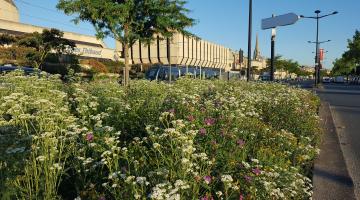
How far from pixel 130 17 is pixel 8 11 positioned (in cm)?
6045

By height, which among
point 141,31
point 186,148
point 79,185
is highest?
point 141,31

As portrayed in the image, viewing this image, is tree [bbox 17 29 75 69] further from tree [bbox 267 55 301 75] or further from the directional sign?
tree [bbox 267 55 301 75]

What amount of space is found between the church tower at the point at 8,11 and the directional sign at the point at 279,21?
56.1 meters

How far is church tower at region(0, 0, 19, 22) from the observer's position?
65519 mm

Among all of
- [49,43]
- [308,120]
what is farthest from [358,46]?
[308,120]

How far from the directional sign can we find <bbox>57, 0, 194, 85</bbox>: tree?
3931mm

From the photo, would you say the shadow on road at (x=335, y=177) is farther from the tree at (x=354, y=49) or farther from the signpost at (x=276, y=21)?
the tree at (x=354, y=49)

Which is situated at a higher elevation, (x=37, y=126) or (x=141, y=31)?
(x=141, y=31)

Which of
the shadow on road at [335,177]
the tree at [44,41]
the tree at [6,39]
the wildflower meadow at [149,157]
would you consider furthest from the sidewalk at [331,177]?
the tree at [6,39]

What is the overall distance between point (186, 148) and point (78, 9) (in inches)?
572

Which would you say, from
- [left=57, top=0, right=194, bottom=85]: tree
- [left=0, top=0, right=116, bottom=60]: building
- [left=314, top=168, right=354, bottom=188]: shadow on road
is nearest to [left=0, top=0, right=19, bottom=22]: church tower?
[left=0, top=0, right=116, bottom=60]: building

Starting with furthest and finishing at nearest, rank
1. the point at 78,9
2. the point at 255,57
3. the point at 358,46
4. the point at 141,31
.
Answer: the point at 255,57 < the point at 358,46 < the point at 141,31 < the point at 78,9

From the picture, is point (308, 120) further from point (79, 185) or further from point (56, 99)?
point (79, 185)

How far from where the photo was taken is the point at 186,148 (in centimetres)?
297
